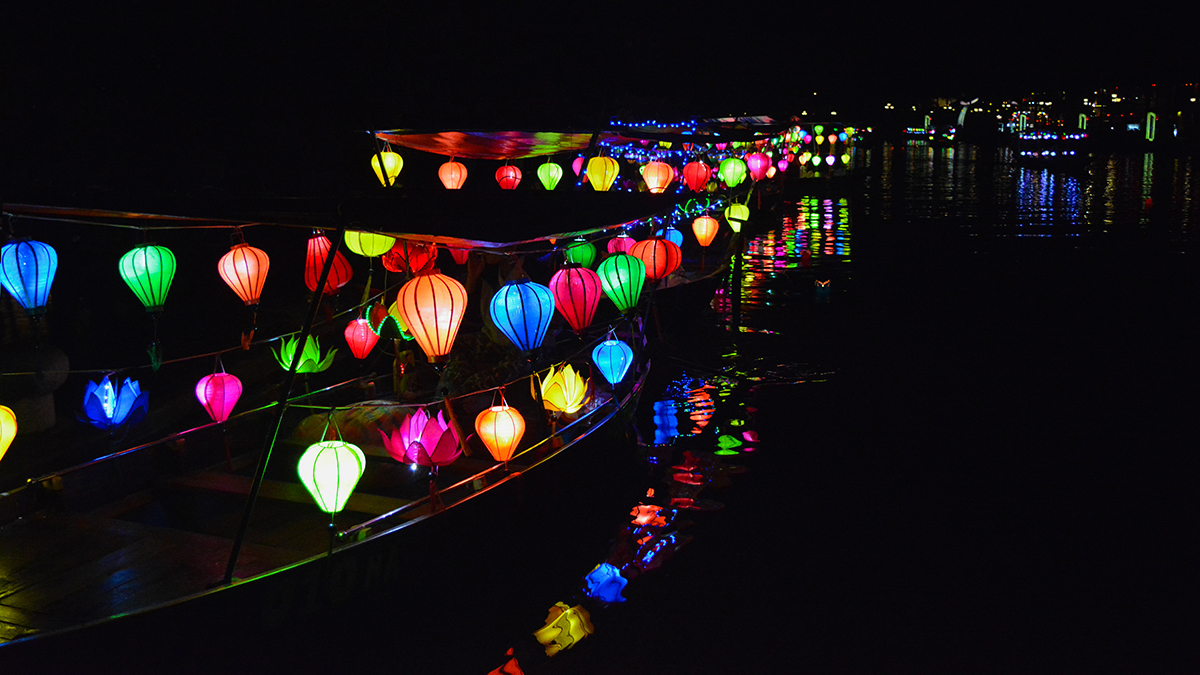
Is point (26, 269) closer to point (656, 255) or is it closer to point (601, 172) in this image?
point (656, 255)

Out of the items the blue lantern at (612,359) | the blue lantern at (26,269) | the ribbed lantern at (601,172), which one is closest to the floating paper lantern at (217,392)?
the blue lantern at (26,269)

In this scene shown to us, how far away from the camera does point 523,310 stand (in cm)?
707

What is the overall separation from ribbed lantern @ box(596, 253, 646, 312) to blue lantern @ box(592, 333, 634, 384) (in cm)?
86

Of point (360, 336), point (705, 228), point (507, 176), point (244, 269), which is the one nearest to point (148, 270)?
point (244, 269)

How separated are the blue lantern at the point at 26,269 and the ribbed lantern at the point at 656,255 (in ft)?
20.1

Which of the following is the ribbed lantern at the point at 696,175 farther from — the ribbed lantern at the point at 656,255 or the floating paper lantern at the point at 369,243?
the floating paper lantern at the point at 369,243

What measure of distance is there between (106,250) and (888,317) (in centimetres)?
1386

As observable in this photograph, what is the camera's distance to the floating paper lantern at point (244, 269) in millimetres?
8469

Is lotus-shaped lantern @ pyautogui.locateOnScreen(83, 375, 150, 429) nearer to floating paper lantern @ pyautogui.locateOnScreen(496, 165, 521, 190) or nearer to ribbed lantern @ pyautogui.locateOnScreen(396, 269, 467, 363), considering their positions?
ribbed lantern @ pyautogui.locateOnScreen(396, 269, 467, 363)

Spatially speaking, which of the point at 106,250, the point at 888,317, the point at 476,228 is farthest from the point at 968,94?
the point at 476,228

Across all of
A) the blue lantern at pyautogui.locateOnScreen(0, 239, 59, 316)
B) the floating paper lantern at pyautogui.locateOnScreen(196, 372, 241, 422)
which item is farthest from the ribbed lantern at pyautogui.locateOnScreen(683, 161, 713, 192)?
the blue lantern at pyautogui.locateOnScreen(0, 239, 59, 316)

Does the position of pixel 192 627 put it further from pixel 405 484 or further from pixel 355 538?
pixel 405 484

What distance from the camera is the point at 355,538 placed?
5852 mm

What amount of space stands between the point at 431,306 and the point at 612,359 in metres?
3.08
